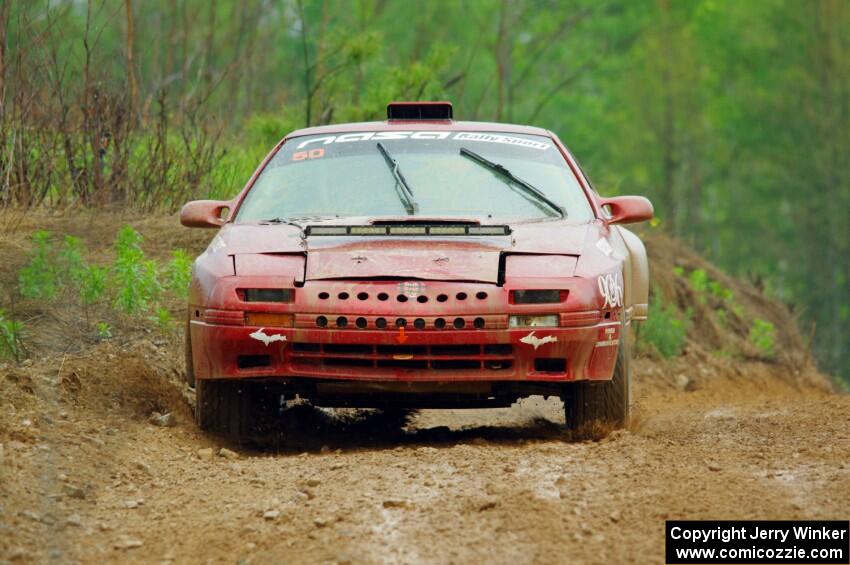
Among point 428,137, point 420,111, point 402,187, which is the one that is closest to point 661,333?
point 420,111

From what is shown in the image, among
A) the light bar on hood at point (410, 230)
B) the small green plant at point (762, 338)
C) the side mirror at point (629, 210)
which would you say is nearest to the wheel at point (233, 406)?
the light bar on hood at point (410, 230)

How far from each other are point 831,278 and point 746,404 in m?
36.5

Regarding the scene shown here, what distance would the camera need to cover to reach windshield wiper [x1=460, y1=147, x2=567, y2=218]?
721 centimetres

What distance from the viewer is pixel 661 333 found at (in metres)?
14.2

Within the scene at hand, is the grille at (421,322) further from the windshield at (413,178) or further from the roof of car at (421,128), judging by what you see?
the roof of car at (421,128)

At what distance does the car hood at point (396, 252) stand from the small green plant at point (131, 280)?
7.48 feet

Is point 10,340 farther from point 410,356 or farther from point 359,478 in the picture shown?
point 359,478

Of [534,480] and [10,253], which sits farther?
[10,253]

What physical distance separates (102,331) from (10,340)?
0.70 metres

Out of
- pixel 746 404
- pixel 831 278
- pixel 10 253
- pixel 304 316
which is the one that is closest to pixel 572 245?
pixel 304 316

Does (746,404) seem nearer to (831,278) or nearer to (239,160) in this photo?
(239,160)

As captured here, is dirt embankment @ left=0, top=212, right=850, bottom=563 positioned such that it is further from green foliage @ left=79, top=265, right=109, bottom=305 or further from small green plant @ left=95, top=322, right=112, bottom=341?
green foliage @ left=79, top=265, right=109, bottom=305

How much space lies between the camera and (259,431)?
272 inches

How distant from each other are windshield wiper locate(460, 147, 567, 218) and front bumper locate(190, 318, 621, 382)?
1.08 m
